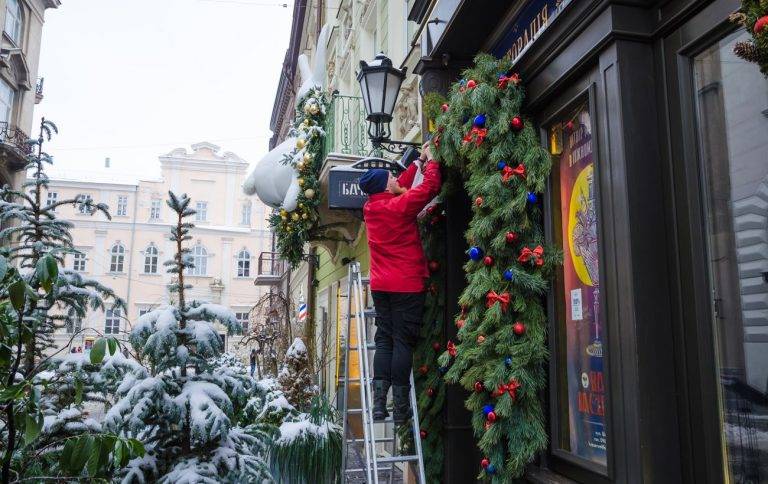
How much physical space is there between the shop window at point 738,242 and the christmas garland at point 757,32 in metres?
0.65

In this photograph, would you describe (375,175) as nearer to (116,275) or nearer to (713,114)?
(713,114)

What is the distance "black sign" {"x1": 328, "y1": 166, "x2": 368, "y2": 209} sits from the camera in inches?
309

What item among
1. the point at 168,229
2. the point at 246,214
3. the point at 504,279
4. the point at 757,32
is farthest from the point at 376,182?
the point at 246,214

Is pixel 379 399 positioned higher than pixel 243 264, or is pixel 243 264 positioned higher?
pixel 243 264

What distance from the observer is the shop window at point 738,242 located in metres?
2.34

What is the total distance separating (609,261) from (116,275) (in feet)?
149

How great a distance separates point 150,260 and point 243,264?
658cm

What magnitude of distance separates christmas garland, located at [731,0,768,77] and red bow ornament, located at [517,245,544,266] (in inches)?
66.8

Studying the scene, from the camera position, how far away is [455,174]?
4434 millimetres

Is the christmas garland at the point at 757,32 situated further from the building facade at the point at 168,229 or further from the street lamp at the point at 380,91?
the building facade at the point at 168,229

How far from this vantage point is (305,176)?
1009 cm

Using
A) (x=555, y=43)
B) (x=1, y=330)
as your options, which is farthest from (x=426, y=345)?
(x=1, y=330)

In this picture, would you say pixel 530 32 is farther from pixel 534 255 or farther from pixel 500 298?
pixel 500 298

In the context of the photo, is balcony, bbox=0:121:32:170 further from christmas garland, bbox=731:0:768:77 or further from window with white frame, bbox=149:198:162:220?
christmas garland, bbox=731:0:768:77
